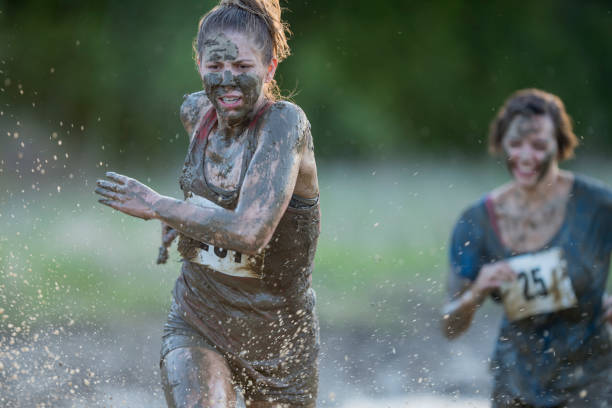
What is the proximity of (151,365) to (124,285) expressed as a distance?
7.30 ft

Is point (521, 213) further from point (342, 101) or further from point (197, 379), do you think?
point (342, 101)

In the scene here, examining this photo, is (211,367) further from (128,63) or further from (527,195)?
(128,63)

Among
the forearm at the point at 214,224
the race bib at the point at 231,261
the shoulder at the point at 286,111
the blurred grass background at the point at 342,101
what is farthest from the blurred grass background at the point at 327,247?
the forearm at the point at 214,224

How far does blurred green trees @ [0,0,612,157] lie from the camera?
1034 centimetres

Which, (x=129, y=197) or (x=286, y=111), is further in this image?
(x=286, y=111)

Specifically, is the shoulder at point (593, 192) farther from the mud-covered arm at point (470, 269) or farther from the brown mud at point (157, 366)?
the brown mud at point (157, 366)

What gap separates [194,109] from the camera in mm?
2814

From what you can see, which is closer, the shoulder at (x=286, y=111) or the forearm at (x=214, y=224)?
the forearm at (x=214, y=224)

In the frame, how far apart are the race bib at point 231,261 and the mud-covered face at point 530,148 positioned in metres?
1.43

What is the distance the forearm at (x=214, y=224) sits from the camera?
2.13m

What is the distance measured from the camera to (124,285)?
7473mm

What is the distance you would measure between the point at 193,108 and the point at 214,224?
2.68 feet

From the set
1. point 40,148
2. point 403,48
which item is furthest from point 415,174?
point 40,148

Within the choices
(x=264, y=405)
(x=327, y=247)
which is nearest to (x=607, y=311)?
(x=264, y=405)
